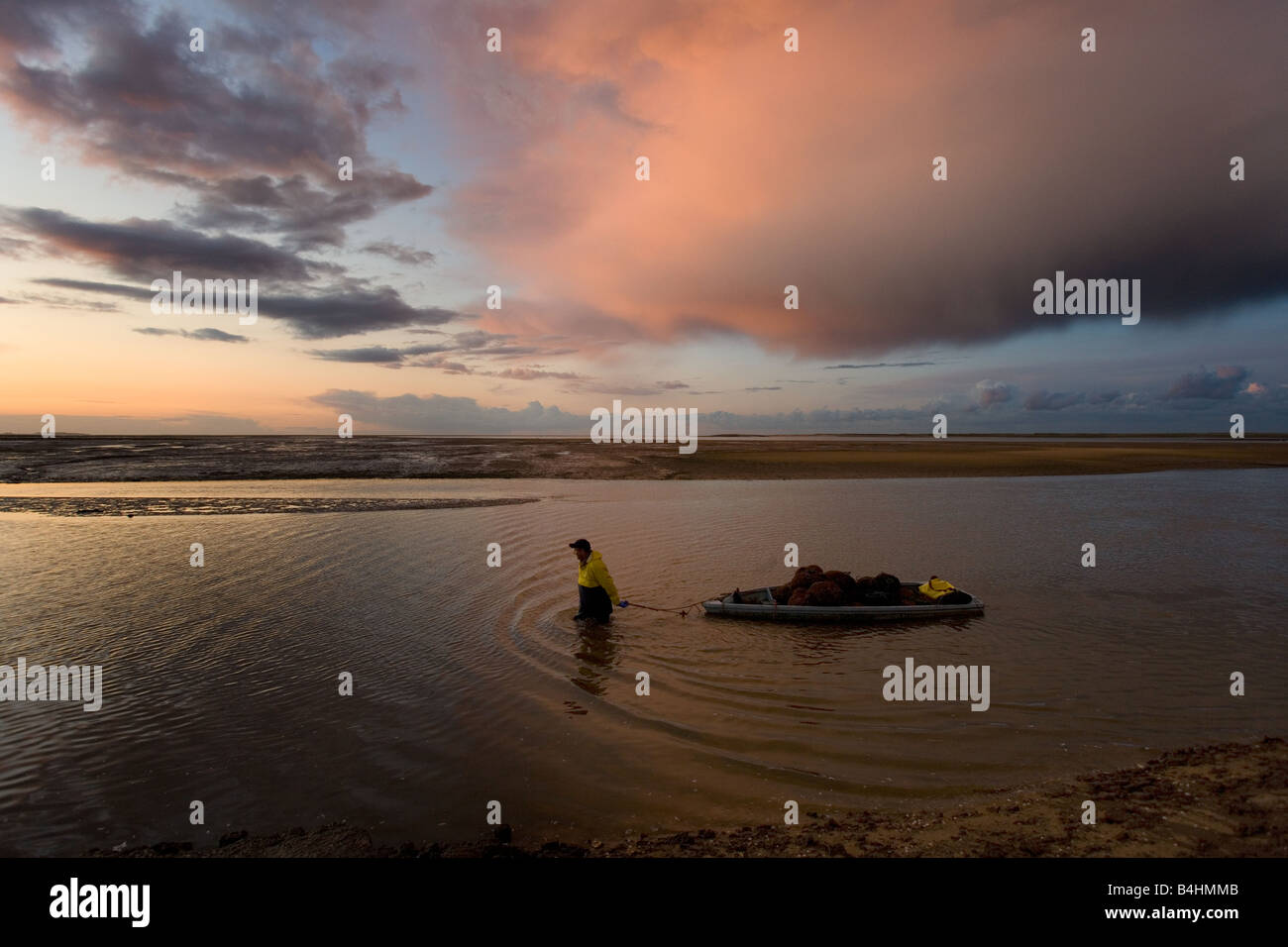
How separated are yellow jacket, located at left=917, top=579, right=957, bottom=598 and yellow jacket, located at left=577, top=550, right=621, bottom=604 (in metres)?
7.32

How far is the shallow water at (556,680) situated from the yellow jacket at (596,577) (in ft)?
3.03

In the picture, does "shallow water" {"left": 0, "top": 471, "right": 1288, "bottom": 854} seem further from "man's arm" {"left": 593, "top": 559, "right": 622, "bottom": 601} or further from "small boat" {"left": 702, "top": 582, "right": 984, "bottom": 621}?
"man's arm" {"left": 593, "top": 559, "right": 622, "bottom": 601}

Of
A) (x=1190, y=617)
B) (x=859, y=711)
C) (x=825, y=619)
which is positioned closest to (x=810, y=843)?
(x=859, y=711)

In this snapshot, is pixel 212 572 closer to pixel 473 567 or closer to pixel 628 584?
pixel 473 567

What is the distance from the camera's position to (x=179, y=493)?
117ft

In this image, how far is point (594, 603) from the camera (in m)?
13.6

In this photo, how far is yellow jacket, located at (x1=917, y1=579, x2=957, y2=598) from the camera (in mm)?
14391

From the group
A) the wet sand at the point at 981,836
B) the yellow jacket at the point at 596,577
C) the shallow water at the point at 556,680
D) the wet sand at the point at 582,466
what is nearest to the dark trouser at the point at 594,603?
the yellow jacket at the point at 596,577

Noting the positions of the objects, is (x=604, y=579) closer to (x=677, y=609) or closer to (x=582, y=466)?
(x=677, y=609)

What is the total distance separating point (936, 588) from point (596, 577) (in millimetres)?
7977

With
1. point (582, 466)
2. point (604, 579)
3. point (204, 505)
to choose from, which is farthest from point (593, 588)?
point (582, 466)

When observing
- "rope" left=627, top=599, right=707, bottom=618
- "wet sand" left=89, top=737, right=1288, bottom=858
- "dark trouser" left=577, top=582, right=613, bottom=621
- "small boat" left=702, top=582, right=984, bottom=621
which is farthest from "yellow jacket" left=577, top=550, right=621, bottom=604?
"wet sand" left=89, top=737, right=1288, bottom=858

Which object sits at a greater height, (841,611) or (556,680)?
(841,611)

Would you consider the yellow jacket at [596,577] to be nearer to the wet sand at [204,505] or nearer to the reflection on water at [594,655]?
the reflection on water at [594,655]
